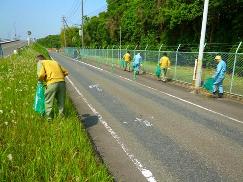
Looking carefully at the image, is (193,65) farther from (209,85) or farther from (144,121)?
(144,121)

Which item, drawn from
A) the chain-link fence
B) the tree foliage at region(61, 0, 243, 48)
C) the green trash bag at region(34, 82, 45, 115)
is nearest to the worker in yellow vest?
the green trash bag at region(34, 82, 45, 115)

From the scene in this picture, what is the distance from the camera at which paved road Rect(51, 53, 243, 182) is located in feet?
19.1

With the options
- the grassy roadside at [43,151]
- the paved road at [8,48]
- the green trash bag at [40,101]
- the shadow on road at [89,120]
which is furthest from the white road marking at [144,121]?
the paved road at [8,48]

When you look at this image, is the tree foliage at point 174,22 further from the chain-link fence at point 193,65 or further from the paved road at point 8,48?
the paved road at point 8,48

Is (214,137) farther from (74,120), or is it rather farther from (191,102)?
(191,102)

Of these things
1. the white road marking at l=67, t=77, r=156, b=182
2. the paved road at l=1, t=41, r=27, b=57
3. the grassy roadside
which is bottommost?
the paved road at l=1, t=41, r=27, b=57

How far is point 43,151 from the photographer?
5352 millimetres

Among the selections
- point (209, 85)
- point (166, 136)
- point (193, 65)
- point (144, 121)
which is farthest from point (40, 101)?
point (193, 65)

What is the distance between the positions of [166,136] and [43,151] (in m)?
3.47

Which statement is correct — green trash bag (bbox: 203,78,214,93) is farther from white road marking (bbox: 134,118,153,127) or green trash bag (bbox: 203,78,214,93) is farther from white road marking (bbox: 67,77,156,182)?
white road marking (bbox: 67,77,156,182)

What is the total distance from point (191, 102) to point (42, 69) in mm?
7005

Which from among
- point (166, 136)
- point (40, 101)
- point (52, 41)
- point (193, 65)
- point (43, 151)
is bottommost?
point (52, 41)

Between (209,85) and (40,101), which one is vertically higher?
(40,101)

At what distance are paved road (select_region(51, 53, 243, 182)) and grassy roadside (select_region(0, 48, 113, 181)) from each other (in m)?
0.69
